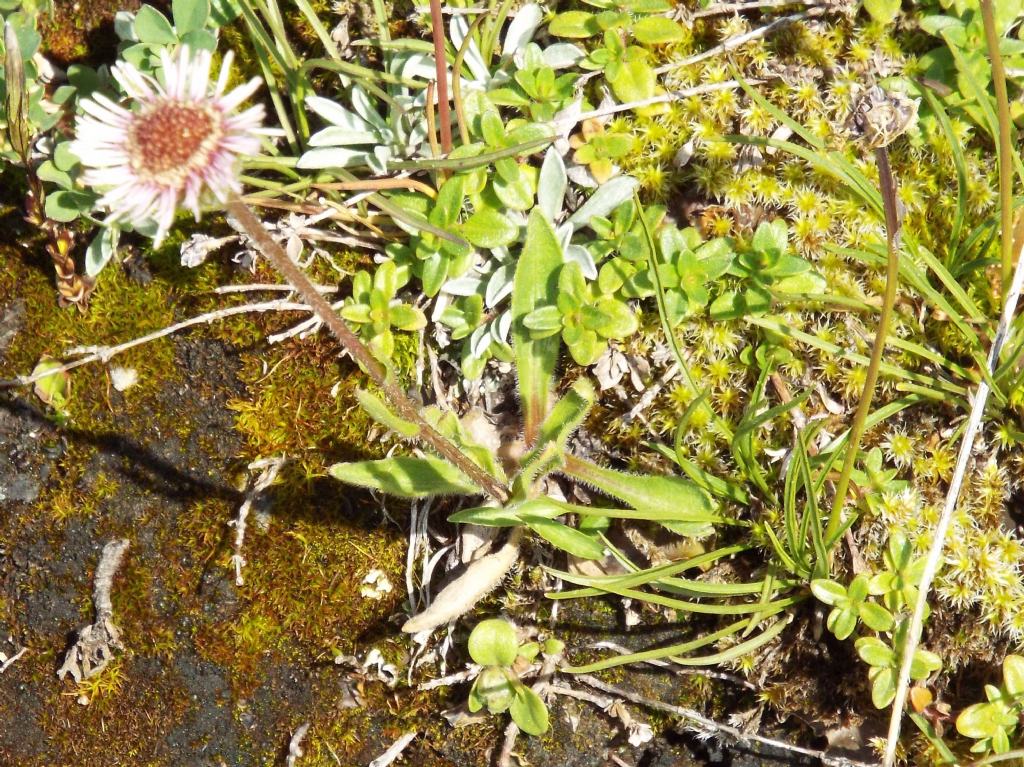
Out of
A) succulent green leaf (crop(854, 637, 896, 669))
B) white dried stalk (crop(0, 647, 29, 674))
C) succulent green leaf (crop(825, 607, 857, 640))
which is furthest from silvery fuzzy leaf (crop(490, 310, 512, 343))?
white dried stalk (crop(0, 647, 29, 674))

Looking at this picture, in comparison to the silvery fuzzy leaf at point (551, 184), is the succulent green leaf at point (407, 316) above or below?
below

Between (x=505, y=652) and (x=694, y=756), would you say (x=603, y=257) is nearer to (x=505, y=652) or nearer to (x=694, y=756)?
(x=505, y=652)

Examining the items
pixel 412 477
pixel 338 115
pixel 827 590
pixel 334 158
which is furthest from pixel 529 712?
pixel 338 115

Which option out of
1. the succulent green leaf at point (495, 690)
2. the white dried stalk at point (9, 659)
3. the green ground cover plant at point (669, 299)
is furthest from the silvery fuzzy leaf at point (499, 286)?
the white dried stalk at point (9, 659)

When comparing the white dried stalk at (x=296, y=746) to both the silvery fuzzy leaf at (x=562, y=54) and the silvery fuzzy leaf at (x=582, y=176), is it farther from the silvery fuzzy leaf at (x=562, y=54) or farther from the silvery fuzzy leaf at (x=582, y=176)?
the silvery fuzzy leaf at (x=562, y=54)

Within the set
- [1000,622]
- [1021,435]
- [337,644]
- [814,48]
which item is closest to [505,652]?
[337,644]

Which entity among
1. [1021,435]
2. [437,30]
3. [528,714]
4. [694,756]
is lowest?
[694,756]

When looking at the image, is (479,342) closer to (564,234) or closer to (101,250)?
(564,234)
